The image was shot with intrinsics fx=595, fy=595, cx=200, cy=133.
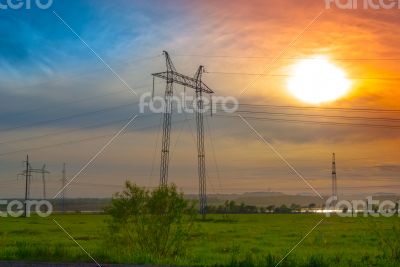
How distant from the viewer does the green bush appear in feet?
75.3

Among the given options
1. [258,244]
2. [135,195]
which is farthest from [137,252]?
[258,244]

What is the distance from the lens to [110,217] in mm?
24891

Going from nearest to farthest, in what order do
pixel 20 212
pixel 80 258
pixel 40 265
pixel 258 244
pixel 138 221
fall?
pixel 40 265, pixel 80 258, pixel 138 221, pixel 258 244, pixel 20 212

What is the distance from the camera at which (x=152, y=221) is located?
23078 millimetres

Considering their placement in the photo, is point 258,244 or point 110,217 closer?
point 110,217

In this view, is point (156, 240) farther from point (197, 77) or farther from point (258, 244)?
point (197, 77)

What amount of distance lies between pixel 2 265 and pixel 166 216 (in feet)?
22.3

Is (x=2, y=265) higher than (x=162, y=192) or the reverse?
the reverse

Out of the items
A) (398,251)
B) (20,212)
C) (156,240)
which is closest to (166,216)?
(156,240)

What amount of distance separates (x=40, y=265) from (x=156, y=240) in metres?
5.89

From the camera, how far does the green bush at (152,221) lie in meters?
22.9

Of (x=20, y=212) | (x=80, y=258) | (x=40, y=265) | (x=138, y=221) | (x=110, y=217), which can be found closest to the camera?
(x=40, y=265)

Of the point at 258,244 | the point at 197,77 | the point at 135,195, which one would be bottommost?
the point at 258,244

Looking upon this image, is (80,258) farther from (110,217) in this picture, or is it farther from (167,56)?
(167,56)
